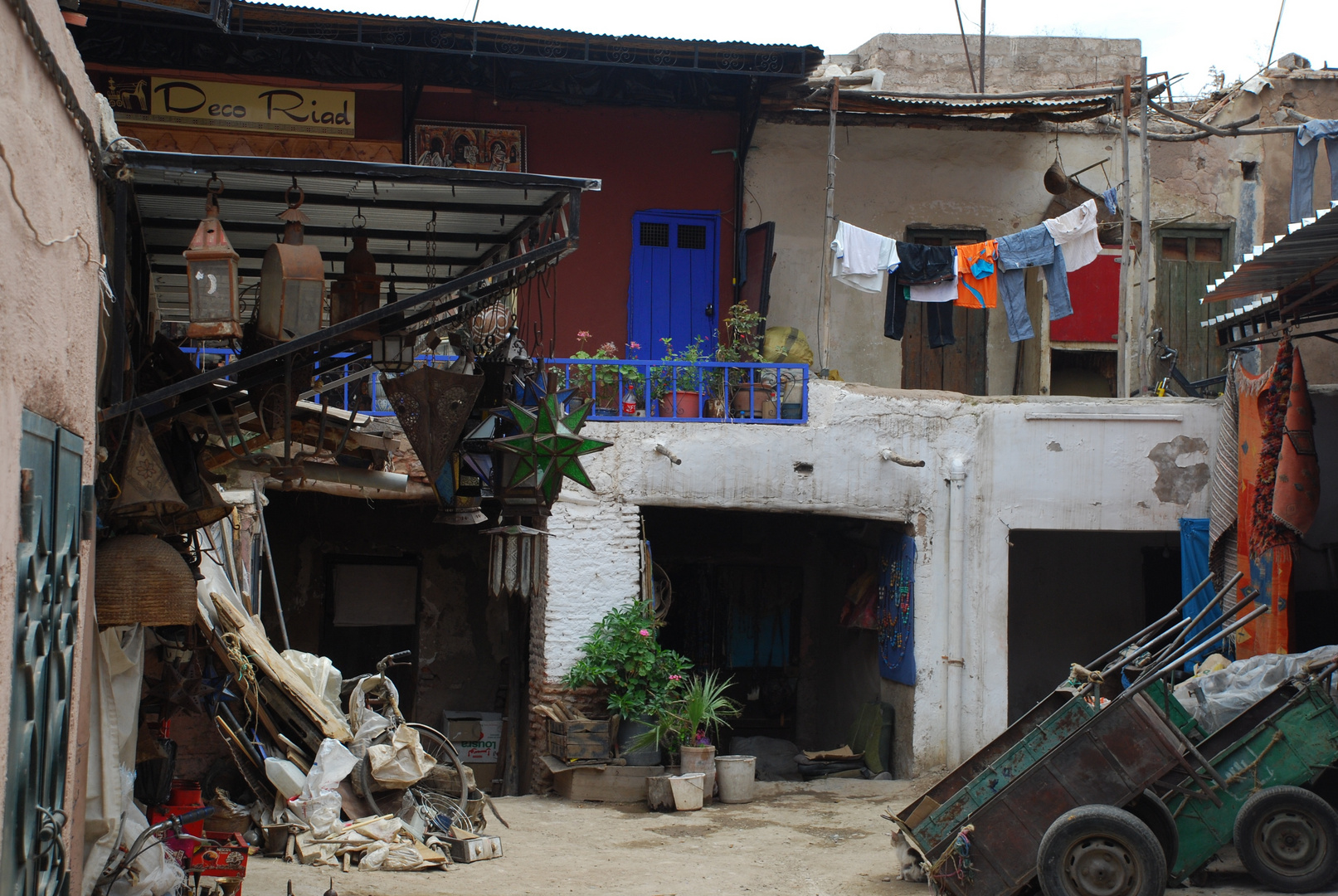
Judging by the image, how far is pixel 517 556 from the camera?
6949 millimetres

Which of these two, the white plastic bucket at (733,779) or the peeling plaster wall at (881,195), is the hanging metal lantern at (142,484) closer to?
the white plastic bucket at (733,779)

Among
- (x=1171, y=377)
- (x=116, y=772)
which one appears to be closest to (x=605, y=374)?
(x=1171, y=377)

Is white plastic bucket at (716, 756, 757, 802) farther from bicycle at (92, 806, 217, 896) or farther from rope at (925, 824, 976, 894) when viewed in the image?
bicycle at (92, 806, 217, 896)

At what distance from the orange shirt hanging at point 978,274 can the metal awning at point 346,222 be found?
729 cm

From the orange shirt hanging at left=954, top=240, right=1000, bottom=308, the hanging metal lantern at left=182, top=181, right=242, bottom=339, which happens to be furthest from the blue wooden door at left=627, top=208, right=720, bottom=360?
the hanging metal lantern at left=182, top=181, right=242, bottom=339

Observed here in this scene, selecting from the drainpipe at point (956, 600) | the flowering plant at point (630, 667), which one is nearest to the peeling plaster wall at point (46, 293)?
the flowering plant at point (630, 667)

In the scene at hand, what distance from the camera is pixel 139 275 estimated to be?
19.3 feet

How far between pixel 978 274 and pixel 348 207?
860 centimetres

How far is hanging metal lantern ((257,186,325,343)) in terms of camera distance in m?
4.93

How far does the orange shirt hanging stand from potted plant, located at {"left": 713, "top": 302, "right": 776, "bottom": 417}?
212 cm

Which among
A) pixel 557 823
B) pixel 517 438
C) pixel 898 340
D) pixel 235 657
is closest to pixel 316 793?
pixel 235 657

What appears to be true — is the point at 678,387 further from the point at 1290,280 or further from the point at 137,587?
the point at 137,587

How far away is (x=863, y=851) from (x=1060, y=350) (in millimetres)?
8027

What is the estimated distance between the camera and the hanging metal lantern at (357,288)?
563 centimetres
